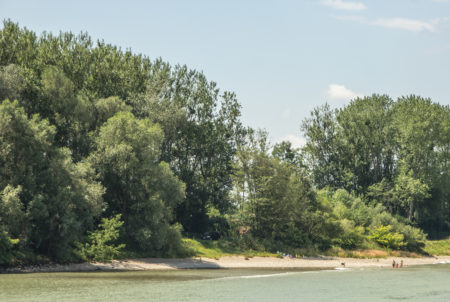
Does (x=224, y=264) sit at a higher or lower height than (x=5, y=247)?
lower

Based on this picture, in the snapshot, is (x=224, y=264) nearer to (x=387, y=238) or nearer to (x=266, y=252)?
(x=266, y=252)

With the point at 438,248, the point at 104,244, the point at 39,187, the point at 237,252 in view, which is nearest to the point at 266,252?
the point at 237,252

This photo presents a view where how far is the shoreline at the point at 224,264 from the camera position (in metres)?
47.8

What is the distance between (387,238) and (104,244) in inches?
1745

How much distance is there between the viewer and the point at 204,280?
147 feet

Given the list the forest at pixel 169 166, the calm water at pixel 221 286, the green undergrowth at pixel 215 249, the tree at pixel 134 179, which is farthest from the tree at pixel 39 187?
the green undergrowth at pixel 215 249

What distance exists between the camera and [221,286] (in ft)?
137

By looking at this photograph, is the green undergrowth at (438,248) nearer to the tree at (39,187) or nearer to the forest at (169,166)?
the forest at (169,166)

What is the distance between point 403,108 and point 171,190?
59386mm

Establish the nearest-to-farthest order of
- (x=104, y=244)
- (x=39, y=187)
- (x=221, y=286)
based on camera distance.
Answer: (x=221, y=286) < (x=39, y=187) < (x=104, y=244)

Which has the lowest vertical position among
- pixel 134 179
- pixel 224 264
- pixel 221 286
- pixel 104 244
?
pixel 221 286

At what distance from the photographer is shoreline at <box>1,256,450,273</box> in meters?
47.8

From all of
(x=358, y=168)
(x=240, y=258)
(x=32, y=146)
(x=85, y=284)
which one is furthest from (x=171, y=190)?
(x=358, y=168)

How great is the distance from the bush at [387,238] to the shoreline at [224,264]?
302 centimetres
